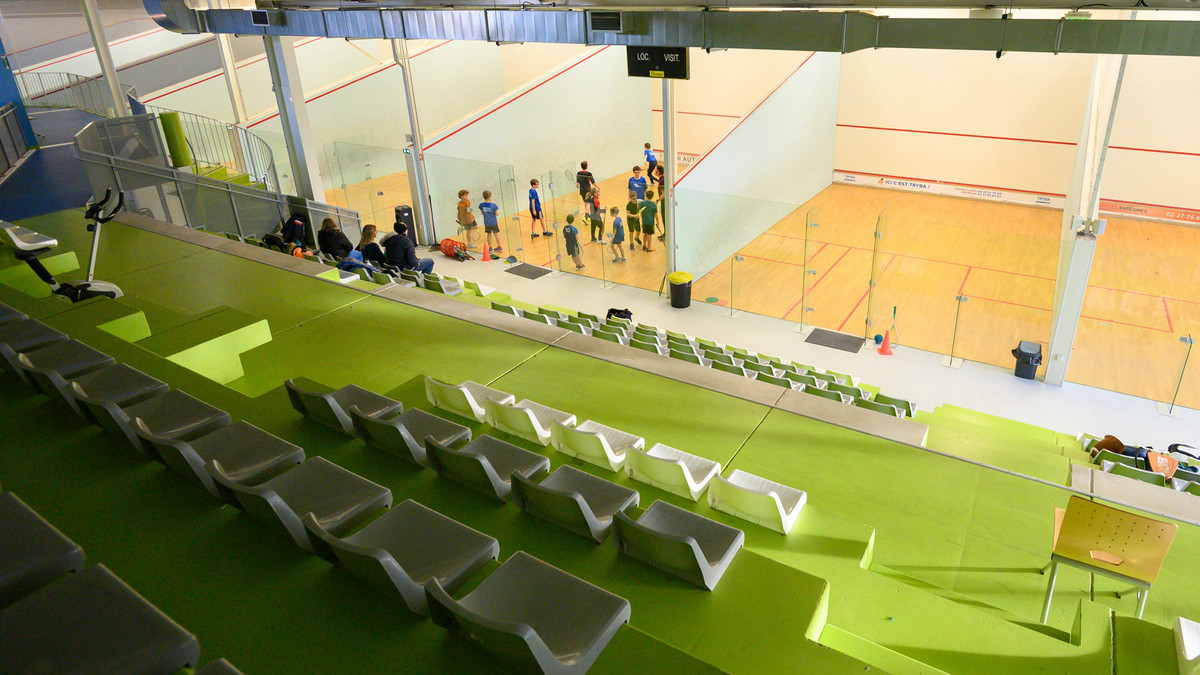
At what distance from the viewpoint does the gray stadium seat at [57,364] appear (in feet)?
12.7

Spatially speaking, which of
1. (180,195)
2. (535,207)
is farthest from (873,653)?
(180,195)

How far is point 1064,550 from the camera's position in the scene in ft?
12.5

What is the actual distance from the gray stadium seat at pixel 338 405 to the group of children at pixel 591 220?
25.3ft

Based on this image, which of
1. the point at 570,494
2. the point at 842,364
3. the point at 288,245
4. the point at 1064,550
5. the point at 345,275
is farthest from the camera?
the point at 288,245

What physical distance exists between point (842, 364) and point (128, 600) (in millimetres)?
8430

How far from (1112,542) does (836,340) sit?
246 inches

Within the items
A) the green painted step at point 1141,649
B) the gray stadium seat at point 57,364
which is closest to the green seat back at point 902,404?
the green painted step at point 1141,649

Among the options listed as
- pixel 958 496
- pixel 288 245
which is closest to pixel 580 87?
pixel 288 245

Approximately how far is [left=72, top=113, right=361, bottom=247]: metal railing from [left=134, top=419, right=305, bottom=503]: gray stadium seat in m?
8.54

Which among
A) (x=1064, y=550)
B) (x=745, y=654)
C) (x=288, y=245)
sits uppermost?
(x=745, y=654)

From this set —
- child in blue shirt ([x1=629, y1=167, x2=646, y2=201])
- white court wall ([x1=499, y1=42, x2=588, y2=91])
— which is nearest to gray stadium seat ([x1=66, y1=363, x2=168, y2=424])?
child in blue shirt ([x1=629, y1=167, x2=646, y2=201])

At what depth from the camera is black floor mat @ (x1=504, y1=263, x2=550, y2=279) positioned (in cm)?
1241

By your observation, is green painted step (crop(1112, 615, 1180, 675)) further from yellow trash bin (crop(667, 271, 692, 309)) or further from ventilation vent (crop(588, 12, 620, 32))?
yellow trash bin (crop(667, 271, 692, 309))

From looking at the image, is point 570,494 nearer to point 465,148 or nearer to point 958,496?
point 958,496
